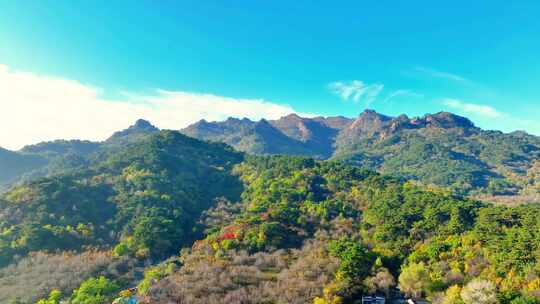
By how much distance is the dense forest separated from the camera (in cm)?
3462

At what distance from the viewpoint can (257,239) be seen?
156ft

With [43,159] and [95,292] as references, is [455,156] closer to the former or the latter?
[95,292]

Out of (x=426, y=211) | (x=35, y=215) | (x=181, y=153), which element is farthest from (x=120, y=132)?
(x=426, y=211)

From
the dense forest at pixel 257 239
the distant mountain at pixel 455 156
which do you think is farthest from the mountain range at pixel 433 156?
the dense forest at pixel 257 239

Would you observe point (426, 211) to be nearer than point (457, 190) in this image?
Yes

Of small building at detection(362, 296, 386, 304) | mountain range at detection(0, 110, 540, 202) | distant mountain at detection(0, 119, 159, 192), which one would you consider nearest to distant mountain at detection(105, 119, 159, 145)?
mountain range at detection(0, 110, 540, 202)

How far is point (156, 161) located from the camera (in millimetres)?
84125

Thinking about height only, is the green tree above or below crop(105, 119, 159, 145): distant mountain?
below

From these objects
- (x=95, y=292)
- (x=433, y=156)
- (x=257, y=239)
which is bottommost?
(x=95, y=292)

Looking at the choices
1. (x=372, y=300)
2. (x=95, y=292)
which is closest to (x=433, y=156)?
(x=372, y=300)

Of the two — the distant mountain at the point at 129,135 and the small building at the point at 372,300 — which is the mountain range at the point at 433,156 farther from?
the small building at the point at 372,300

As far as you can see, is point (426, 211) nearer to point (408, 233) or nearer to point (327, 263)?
point (408, 233)

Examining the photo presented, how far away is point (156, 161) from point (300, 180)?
34177 mm

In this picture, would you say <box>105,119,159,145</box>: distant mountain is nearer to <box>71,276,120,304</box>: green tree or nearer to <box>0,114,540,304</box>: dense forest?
<box>0,114,540,304</box>: dense forest
